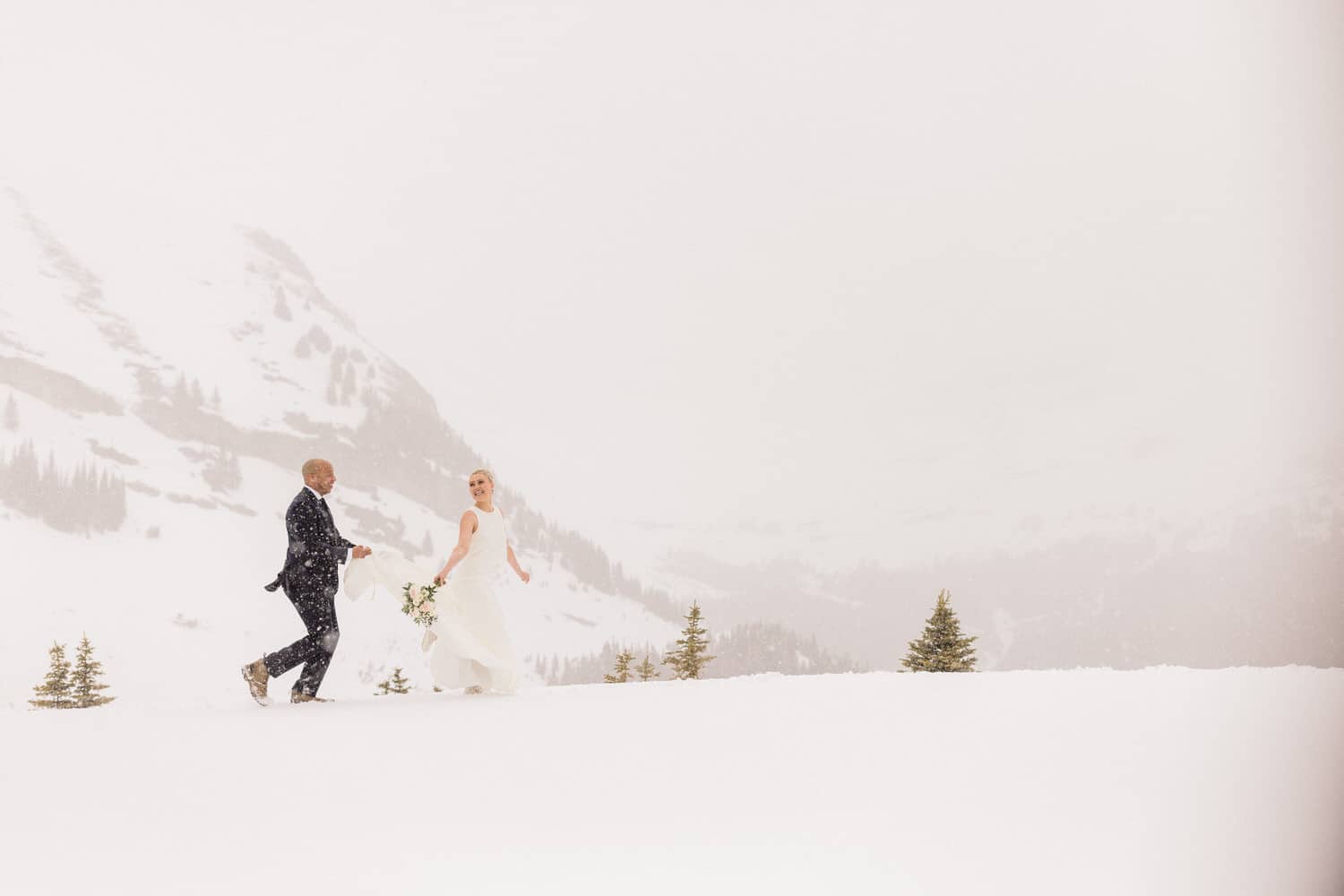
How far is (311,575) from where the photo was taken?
33.3 ft

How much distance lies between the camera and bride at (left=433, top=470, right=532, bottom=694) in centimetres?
1080

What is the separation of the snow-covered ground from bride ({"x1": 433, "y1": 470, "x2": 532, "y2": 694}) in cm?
101

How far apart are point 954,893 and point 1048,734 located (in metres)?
3.91

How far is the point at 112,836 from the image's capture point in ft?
19.1

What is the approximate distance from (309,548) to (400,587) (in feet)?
4.32

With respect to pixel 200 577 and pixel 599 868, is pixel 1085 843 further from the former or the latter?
pixel 200 577

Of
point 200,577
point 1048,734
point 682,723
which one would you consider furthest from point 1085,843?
point 200,577

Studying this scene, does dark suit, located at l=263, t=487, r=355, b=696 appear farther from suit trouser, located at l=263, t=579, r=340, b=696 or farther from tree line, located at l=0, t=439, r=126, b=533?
tree line, located at l=0, t=439, r=126, b=533

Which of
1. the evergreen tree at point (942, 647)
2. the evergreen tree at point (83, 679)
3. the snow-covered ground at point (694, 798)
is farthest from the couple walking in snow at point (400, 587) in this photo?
the evergreen tree at point (83, 679)

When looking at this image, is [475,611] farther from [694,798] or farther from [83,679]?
[83,679]

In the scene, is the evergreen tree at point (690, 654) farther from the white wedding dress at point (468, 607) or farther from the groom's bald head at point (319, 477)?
the groom's bald head at point (319, 477)

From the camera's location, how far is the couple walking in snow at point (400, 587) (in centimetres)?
1010

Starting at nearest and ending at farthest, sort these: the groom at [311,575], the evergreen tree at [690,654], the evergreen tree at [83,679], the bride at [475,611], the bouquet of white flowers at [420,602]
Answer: the groom at [311,575] < the bouquet of white flowers at [420,602] < the bride at [475,611] < the evergreen tree at [690,654] < the evergreen tree at [83,679]

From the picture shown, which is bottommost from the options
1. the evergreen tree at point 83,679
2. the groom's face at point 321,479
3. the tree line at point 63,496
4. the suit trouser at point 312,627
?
the evergreen tree at point 83,679
